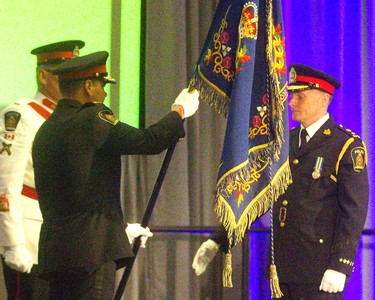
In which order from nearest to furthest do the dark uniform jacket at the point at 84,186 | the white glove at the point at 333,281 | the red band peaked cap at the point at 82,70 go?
the dark uniform jacket at the point at 84,186 → the red band peaked cap at the point at 82,70 → the white glove at the point at 333,281

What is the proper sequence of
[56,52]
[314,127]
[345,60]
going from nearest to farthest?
[56,52] → [314,127] → [345,60]

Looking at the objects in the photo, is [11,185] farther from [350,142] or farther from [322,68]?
[322,68]

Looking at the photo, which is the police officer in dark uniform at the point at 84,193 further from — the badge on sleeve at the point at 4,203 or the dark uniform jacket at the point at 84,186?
the badge on sleeve at the point at 4,203

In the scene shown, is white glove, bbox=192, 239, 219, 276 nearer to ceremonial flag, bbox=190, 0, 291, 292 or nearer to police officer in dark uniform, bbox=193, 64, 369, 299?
police officer in dark uniform, bbox=193, 64, 369, 299

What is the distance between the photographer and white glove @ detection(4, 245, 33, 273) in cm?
299

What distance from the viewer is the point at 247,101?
295 cm

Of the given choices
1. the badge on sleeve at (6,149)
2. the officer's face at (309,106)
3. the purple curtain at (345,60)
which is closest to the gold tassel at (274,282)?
the officer's face at (309,106)

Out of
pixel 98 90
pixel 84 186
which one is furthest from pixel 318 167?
pixel 84 186

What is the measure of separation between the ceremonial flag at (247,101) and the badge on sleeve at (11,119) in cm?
71

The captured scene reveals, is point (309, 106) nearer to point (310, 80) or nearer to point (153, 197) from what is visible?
point (310, 80)

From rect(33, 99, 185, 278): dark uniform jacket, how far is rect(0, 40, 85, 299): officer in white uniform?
0.36 meters

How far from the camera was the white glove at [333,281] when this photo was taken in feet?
10.6

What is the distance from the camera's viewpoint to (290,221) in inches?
134

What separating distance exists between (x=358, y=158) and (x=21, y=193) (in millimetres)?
1422
